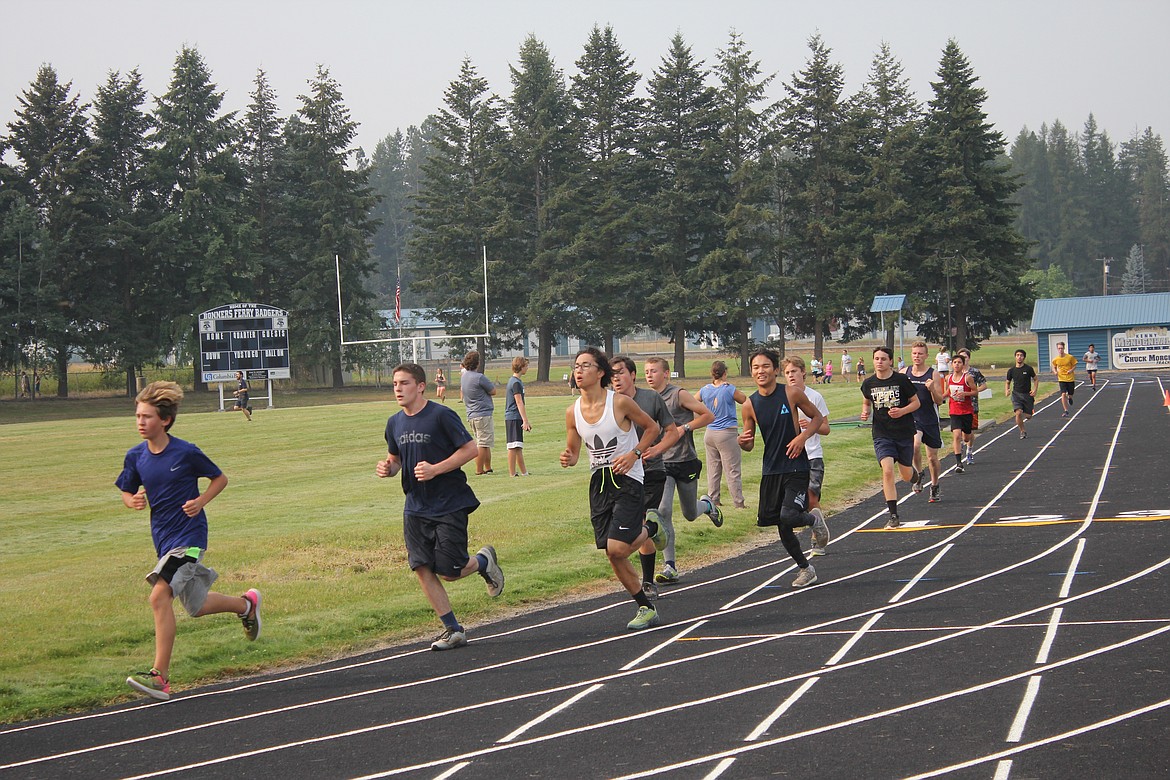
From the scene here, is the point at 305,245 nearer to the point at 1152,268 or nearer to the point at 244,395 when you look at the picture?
the point at 244,395

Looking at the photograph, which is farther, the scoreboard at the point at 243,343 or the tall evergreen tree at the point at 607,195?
the tall evergreen tree at the point at 607,195

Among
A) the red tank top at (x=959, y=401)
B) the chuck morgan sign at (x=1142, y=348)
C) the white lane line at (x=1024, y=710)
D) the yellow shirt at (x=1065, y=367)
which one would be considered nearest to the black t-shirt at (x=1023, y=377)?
the yellow shirt at (x=1065, y=367)

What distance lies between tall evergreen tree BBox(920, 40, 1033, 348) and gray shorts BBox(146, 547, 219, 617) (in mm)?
65026

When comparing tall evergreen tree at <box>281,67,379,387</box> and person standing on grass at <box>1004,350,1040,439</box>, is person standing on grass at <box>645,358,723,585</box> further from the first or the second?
tall evergreen tree at <box>281,67,379,387</box>

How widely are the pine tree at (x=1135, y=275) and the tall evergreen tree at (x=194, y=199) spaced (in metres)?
92.6

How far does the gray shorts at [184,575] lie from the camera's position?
301 inches

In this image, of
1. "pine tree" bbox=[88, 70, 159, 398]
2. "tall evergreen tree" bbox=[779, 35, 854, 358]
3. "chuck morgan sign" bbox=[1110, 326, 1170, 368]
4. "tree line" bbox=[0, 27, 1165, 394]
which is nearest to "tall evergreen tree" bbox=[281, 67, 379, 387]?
"tree line" bbox=[0, 27, 1165, 394]

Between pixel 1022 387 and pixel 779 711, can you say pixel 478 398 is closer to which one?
pixel 1022 387

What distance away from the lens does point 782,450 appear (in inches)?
410

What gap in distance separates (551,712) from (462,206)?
68062mm

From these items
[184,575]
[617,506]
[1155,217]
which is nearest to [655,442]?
[617,506]

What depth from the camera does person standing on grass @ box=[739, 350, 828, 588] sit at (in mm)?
10273

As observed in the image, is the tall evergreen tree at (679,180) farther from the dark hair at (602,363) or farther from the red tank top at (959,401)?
the dark hair at (602,363)

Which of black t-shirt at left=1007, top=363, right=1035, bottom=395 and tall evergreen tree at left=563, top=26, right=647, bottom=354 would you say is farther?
tall evergreen tree at left=563, top=26, right=647, bottom=354
